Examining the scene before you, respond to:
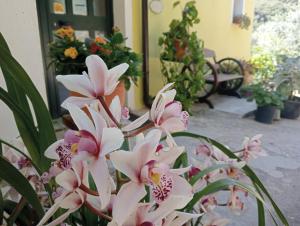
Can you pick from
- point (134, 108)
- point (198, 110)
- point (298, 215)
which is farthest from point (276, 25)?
point (298, 215)

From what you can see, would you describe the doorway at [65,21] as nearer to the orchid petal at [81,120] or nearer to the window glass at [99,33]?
the window glass at [99,33]

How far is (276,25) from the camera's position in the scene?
722 centimetres

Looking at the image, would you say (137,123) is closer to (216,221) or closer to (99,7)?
(216,221)

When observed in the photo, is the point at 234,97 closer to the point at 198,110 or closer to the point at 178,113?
the point at 198,110

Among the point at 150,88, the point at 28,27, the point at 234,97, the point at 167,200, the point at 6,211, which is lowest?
the point at 234,97

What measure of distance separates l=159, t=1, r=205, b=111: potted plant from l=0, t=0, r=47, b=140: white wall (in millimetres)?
1911

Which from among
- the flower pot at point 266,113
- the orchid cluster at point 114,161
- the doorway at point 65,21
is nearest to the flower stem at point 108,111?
the orchid cluster at point 114,161

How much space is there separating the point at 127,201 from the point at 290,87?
3576 mm

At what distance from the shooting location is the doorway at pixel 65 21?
7.95 feet

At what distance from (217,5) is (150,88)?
1.91 meters

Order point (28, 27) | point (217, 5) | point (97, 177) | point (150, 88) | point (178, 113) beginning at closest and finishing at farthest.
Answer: point (97, 177) < point (178, 113) < point (28, 27) < point (150, 88) < point (217, 5)

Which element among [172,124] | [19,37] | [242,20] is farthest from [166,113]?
[242,20]

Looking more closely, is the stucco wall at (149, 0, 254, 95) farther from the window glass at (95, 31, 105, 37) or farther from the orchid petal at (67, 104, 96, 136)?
the orchid petal at (67, 104, 96, 136)

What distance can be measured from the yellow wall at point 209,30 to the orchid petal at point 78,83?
2.69 meters
